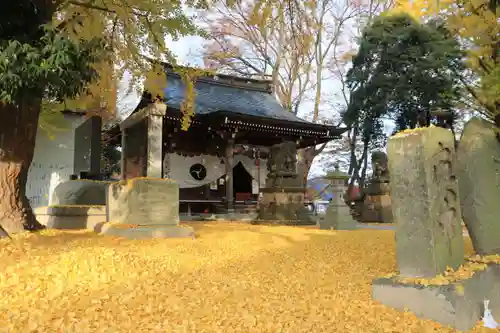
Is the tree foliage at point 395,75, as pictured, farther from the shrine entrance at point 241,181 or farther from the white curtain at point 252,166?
the shrine entrance at point 241,181

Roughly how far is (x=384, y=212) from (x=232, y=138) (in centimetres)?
631

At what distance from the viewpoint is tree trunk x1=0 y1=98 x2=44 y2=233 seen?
563 centimetres

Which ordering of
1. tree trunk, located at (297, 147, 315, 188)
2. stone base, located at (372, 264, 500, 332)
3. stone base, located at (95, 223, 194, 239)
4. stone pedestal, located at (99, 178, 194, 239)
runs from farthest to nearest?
tree trunk, located at (297, 147, 315, 188)
stone pedestal, located at (99, 178, 194, 239)
stone base, located at (95, 223, 194, 239)
stone base, located at (372, 264, 500, 332)

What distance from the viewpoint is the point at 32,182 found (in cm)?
1388

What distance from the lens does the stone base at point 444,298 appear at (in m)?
2.82

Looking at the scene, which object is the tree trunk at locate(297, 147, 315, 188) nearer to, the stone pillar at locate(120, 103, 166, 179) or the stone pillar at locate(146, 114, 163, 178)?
the stone pillar at locate(120, 103, 166, 179)

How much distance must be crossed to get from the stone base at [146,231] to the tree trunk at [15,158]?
4.02 ft

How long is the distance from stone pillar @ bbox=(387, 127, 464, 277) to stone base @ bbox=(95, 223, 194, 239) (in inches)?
163

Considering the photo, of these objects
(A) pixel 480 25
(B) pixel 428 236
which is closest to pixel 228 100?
(A) pixel 480 25

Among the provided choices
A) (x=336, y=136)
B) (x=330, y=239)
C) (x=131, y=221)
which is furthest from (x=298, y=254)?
(x=336, y=136)

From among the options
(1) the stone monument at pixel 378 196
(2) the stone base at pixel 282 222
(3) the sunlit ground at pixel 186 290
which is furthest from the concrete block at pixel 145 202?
(1) the stone monument at pixel 378 196

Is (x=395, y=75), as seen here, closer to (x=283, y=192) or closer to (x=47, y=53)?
(x=283, y=192)

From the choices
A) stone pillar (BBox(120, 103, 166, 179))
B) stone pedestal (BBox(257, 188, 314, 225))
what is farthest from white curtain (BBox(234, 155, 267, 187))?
stone pillar (BBox(120, 103, 166, 179))

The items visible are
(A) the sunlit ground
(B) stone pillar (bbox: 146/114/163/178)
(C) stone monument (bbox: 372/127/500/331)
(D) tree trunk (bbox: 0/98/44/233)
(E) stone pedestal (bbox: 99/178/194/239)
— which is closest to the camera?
(A) the sunlit ground
